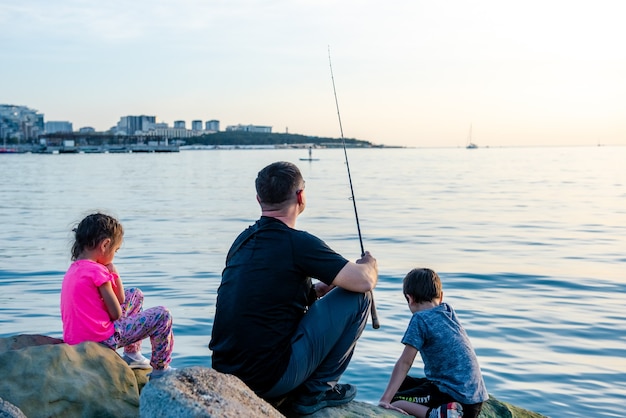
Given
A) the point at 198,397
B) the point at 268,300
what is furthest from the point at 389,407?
the point at 198,397

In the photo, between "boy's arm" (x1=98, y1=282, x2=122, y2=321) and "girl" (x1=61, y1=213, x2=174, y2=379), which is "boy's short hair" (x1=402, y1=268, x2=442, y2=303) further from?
"boy's arm" (x1=98, y1=282, x2=122, y2=321)

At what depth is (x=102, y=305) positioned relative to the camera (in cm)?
459

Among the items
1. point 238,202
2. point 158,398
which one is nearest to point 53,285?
point 158,398

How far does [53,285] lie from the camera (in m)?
11.2

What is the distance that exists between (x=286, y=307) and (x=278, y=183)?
648 millimetres

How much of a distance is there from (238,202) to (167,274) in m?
15.6

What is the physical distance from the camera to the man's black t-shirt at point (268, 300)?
4109 mm

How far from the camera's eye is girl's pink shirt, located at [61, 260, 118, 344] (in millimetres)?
4508

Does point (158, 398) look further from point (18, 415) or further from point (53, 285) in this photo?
point (53, 285)

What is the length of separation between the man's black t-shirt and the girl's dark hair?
3.13 feet

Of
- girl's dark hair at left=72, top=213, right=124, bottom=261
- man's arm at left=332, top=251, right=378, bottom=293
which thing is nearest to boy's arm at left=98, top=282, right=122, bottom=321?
girl's dark hair at left=72, top=213, right=124, bottom=261

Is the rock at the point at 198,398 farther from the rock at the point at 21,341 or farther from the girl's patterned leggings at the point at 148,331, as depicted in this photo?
the rock at the point at 21,341

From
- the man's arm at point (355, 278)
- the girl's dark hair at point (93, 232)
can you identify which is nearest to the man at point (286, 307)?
the man's arm at point (355, 278)

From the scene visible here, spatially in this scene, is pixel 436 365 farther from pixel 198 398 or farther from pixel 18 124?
pixel 18 124
